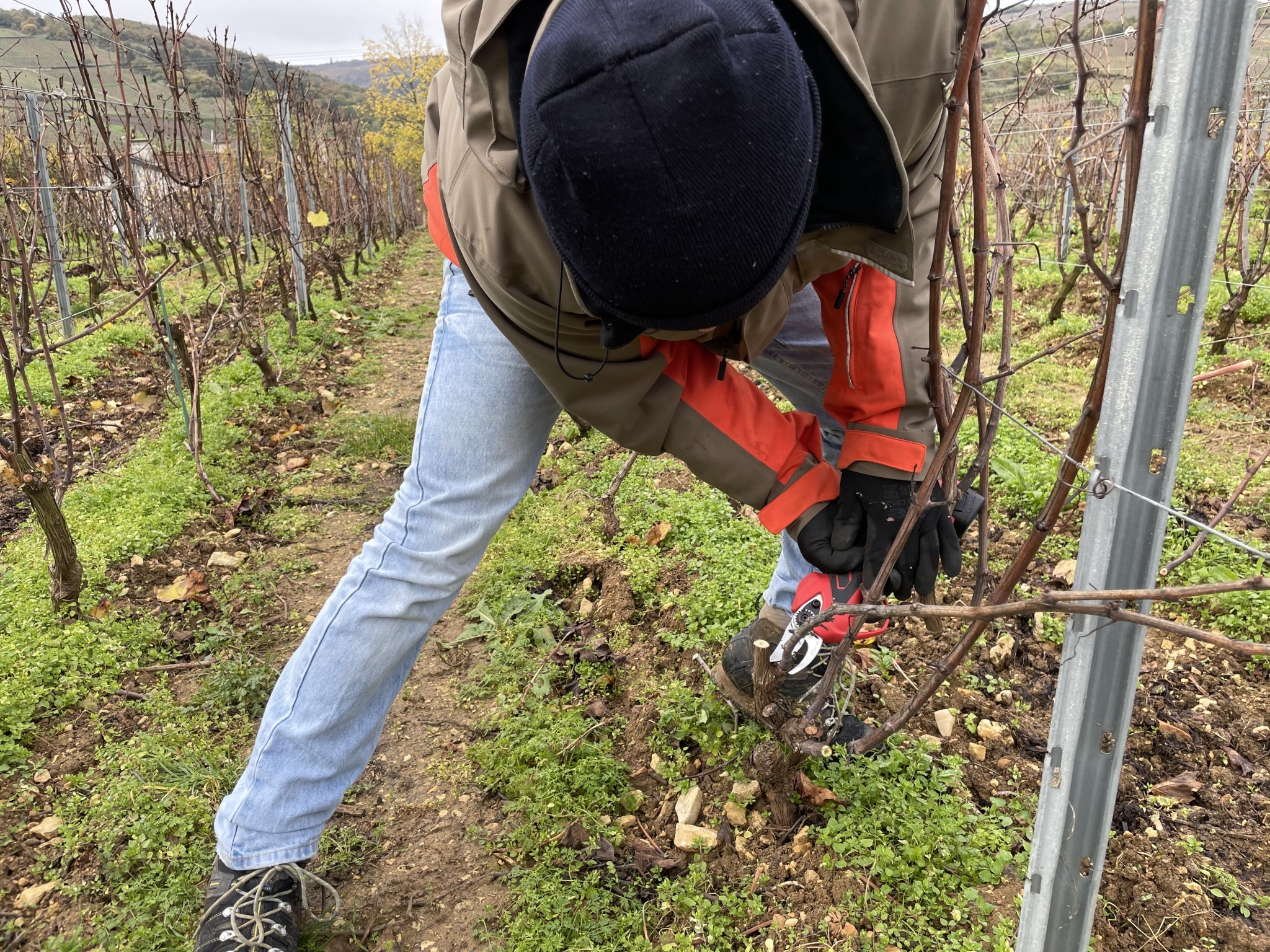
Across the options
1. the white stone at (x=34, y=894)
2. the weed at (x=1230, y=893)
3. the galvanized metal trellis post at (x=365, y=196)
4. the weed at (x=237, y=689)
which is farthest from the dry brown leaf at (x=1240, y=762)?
the galvanized metal trellis post at (x=365, y=196)

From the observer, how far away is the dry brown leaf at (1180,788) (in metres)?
1.88

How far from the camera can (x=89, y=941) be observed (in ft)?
5.97

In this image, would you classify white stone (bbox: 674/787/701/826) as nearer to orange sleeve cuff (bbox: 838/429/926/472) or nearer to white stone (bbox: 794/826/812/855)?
white stone (bbox: 794/826/812/855)

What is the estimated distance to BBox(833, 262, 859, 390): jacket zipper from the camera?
1.71 m

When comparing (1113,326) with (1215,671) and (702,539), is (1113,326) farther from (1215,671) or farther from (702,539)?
(702,539)

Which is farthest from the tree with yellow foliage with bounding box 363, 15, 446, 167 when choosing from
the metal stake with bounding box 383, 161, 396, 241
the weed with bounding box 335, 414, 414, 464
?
the weed with bounding box 335, 414, 414, 464

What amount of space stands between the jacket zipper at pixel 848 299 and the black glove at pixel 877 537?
0.77 feet

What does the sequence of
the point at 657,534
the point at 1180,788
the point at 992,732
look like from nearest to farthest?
the point at 1180,788
the point at 992,732
the point at 657,534

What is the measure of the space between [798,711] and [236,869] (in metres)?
1.33

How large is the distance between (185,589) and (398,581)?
6.32 feet

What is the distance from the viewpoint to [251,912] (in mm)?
1703

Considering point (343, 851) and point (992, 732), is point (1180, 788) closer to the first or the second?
point (992, 732)

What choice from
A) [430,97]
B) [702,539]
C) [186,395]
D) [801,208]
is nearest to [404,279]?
[186,395]

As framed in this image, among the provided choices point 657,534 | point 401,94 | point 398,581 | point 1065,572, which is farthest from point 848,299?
point 401,94
